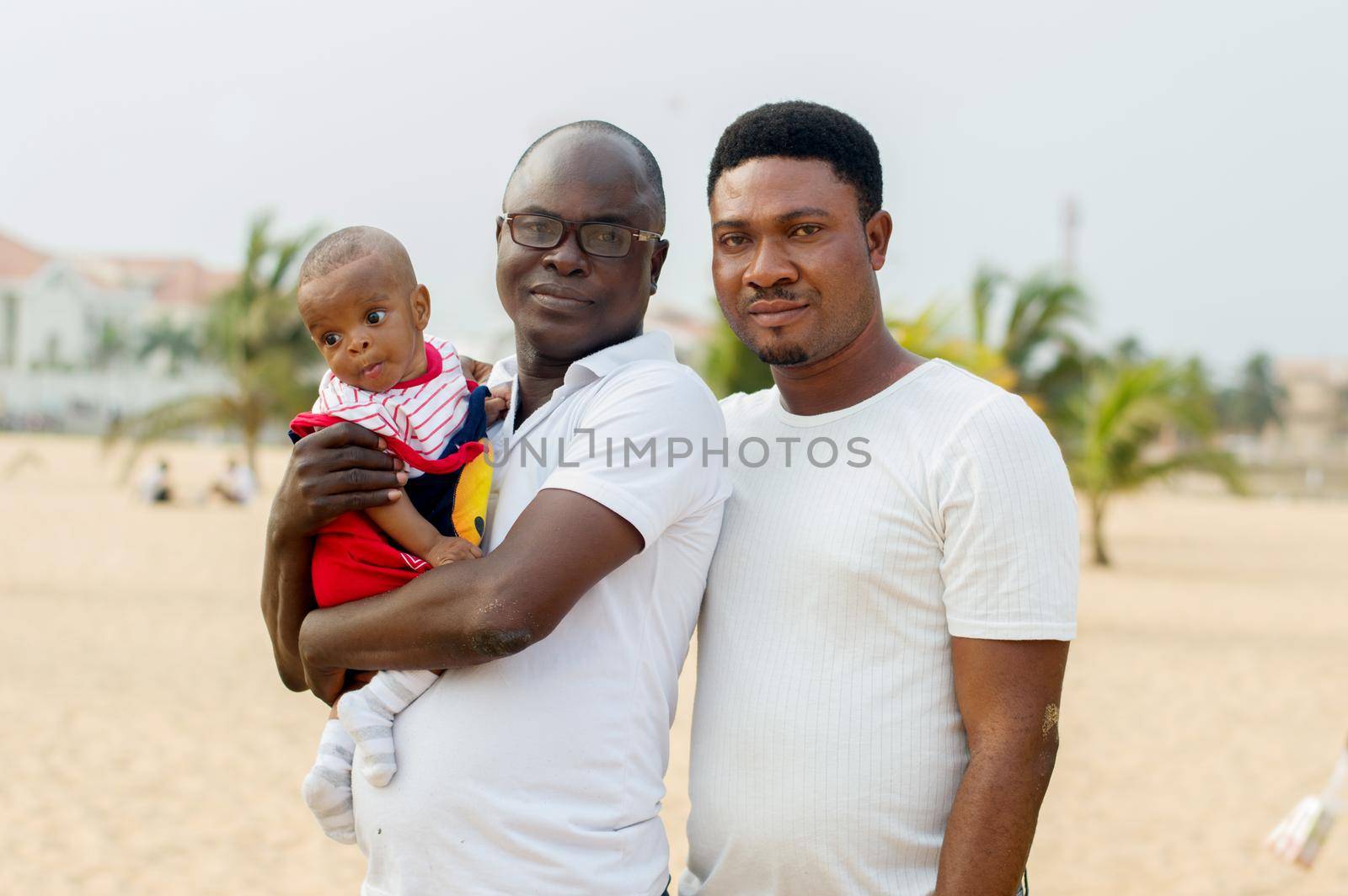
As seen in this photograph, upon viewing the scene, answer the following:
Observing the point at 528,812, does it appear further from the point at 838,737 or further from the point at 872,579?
the point at 872,579

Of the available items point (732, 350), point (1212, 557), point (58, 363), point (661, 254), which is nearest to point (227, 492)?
point (732, 350)

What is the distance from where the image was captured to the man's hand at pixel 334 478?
7.33 ft

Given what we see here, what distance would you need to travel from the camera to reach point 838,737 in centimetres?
224

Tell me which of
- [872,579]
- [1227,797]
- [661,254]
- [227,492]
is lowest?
[227,492]

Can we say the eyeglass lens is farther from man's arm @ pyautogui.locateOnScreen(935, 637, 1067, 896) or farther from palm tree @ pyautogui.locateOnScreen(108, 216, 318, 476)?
palm tree @ pyautogui.locateOnScreen(108, 216, 318, 476)

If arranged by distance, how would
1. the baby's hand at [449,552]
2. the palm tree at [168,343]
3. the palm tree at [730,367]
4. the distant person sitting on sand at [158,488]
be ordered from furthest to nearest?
the palm tree at [168,343], the distant person sitting on sand at [158,488], the palm tree at [730,367], the baby's hand at [449,552]

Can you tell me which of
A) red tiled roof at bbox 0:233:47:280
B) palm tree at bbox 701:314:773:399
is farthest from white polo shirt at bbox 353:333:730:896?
red tiled roof at bbox 0:233:47:280

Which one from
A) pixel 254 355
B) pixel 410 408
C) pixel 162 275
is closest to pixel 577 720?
pixel 410 408

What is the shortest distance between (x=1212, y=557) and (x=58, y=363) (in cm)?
6321

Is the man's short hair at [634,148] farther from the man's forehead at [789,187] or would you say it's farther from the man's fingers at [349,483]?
the man's fingers at [349,483]

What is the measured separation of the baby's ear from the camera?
7.91ft

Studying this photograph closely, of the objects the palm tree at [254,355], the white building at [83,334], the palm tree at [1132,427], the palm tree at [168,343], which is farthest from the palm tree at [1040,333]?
the palm tree at [168,343]

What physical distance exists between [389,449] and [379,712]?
0.52 meters

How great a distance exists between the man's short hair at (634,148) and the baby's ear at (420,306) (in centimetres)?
30
